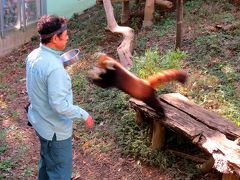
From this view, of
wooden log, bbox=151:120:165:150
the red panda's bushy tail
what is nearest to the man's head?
the red panda's bushy tail

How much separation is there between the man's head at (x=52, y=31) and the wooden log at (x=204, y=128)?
5.38 ft

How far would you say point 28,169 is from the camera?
4.80 metres

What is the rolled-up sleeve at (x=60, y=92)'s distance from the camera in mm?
3221

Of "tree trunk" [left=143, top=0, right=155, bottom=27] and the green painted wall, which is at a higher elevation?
"tree trunk" [left=143, top=0, right=155, bottom=27]

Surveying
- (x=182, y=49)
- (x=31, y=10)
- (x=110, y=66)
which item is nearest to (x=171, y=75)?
(x=110, y=66)

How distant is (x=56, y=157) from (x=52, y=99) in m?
0.58

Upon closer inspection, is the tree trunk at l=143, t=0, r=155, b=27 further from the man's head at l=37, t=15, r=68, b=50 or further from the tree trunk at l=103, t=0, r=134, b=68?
the man's head at l=37, t=15, r=68, b=50

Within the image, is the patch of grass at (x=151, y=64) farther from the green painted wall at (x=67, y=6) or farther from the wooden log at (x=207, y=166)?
the green painted wall at (x=67, y=6)

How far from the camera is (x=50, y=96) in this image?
3.26 meters

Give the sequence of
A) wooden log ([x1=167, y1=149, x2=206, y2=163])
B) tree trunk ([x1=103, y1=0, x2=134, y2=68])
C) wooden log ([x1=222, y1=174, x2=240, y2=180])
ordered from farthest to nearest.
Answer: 1. tree trunk ([x1=103, y1=0, x2=134, y2=68])
2. wooden log ([x1=167, y1=149, x2=206, y2=163])
3. wooden log ([x1=222, y1=174, x2=240, y2=180])

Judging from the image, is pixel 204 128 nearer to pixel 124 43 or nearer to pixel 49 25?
pixel 49 25

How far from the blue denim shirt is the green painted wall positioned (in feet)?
24.7

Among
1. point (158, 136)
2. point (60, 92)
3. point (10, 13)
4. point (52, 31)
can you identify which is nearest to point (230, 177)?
point (158, 136)

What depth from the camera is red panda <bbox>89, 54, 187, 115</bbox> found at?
148 inches
